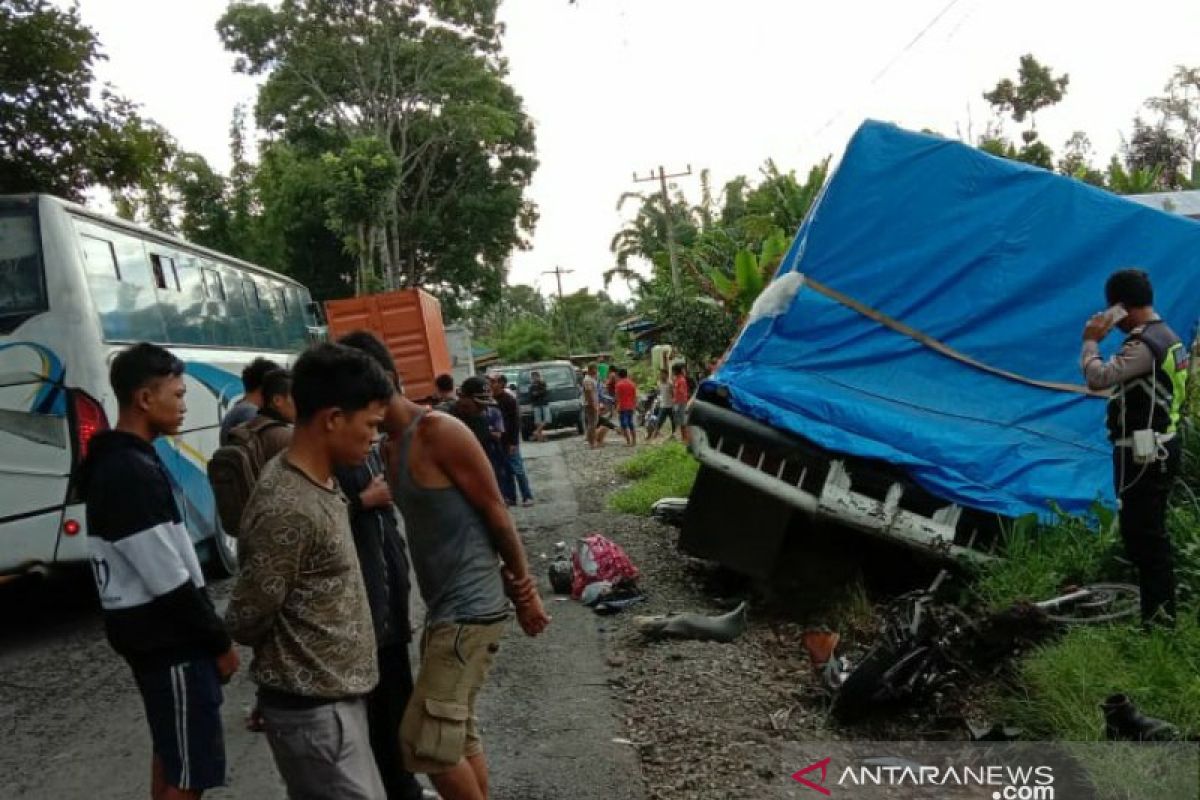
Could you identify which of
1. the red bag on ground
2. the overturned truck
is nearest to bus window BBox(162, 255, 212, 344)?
the red bag on ground

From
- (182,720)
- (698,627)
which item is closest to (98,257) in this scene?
(698,627)

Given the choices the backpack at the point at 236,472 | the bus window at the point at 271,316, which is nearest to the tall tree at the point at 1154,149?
the bus window at the point at 271,316

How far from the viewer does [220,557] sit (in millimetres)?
8891

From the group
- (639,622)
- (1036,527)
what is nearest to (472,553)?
(639,622)

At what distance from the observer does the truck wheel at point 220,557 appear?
880 cm

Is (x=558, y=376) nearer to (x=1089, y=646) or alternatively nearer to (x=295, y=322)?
(x=295, y=322)

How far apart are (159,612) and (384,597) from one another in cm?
82

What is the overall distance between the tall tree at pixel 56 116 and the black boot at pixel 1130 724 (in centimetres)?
1173

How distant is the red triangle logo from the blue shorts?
7.82 ft

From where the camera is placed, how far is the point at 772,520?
6320 mm

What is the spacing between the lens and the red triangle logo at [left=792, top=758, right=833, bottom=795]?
4.12 meters

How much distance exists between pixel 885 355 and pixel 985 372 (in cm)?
61

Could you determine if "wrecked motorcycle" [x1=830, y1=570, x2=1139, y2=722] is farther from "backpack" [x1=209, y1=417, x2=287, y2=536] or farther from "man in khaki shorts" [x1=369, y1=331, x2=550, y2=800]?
"backpack" [x1=209, y1=417, x2=287, y2=536]

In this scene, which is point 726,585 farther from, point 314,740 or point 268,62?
point 268,62
